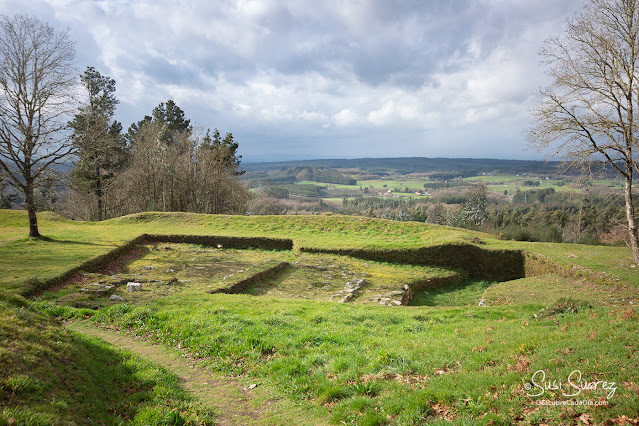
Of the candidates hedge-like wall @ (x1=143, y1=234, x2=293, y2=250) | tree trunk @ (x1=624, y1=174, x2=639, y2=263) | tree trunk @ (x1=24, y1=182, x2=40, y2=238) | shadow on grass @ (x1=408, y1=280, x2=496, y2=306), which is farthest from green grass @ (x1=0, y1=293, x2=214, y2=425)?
tree trunk @ (x1=624, y1=174, x2=639, y2=263)

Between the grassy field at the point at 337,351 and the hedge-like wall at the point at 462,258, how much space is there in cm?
399

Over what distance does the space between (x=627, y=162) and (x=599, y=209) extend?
45.4 meters

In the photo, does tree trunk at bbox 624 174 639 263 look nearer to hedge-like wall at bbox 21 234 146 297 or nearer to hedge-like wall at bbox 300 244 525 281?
hedge-like wall at bbox 300 244 525 281

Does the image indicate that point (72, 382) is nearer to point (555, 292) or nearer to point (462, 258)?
point (555, 292)

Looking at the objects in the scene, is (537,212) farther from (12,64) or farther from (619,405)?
(12,64)

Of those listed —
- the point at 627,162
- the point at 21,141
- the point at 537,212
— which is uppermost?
the point at 21,141

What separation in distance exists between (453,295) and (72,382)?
1555 centimetres

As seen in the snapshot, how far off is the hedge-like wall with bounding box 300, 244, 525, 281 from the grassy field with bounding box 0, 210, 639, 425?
13.1 ft

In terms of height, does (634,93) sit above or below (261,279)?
above

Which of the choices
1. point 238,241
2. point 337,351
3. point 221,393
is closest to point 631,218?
point 337,351

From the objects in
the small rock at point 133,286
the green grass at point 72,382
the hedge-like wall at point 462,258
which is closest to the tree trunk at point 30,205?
the small rock at point 133,286

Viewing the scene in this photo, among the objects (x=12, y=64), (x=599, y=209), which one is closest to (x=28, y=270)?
(x=12, y=64)

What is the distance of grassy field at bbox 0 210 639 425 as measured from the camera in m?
4.11

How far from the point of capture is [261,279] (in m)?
15.7
